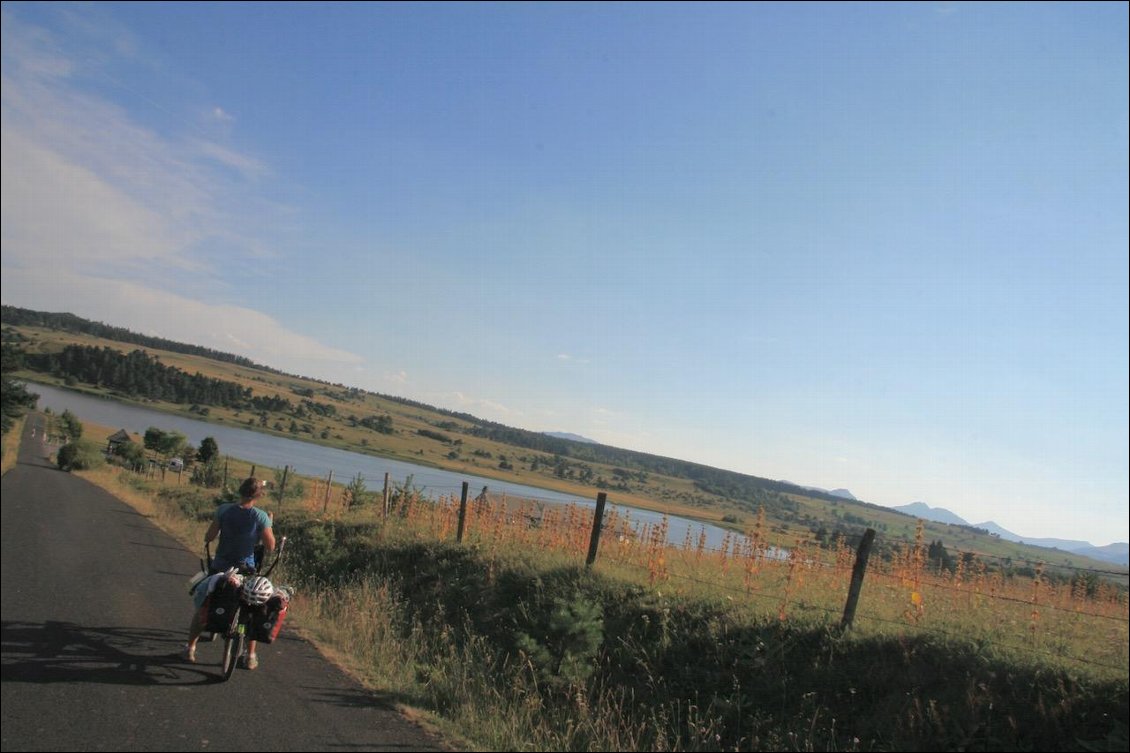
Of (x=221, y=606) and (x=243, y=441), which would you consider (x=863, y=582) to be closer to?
(x=221, y=606)

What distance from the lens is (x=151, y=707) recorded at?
577 cm

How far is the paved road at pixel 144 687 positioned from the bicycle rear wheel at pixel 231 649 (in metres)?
0.14

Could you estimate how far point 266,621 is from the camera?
6.93m

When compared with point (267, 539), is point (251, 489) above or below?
above

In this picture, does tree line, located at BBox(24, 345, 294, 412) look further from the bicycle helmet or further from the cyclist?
the bicycle helmet

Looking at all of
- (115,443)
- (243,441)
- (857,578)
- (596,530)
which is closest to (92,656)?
(596,530)

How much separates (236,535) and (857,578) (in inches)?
278

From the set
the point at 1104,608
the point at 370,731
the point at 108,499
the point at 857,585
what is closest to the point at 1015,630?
the point at 857,585

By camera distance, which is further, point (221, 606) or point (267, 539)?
point (267, 539)

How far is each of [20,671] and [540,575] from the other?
6.86 metres

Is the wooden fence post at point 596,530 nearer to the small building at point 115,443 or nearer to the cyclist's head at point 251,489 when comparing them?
the cyclist's head at point 251,489

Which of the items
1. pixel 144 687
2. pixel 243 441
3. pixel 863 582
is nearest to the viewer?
pixel 144 687

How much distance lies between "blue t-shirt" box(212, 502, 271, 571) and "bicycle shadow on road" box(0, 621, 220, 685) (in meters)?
1.06

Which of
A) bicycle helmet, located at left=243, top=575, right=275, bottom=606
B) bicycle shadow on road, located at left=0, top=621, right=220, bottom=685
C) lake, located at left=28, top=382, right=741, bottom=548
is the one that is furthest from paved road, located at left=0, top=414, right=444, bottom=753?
lake, located at left=28, top=382, right=741, bottom=548
